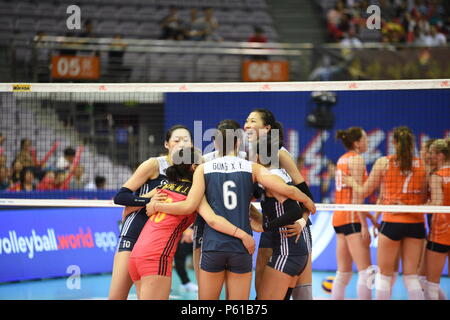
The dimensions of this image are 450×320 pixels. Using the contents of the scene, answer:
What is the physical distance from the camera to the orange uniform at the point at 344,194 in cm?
797

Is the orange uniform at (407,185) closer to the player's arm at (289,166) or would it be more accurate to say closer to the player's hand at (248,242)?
the player's arm at (289,166)

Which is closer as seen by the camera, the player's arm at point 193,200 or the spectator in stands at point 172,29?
the player's arm at point 193,200

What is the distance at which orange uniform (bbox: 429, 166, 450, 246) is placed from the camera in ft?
24.9

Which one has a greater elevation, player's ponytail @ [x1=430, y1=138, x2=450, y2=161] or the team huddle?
player's ponytail @ [x1=430, y1=138, x2=450, y2=161]

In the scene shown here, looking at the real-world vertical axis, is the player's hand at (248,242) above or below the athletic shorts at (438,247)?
above

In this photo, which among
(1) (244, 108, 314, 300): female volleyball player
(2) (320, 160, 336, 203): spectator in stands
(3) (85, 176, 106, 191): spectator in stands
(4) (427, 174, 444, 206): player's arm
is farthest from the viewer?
(2) (320, 160, 336, 203): spectator in stands

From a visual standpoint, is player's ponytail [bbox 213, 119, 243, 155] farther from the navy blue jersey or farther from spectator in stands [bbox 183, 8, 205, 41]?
spectator in stands [bbox 183, 8, 205, 41]

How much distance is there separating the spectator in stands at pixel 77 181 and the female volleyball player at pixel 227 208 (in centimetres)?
626

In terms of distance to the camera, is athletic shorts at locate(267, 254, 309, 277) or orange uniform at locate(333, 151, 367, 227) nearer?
athletic shorts at locate(267, 254, 309, 277)

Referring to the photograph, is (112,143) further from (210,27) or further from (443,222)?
(443,222)

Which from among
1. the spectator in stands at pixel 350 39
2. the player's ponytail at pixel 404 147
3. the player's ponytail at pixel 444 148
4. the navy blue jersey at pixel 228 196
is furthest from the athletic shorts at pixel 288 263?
the spectator in stands at pixel 350 39

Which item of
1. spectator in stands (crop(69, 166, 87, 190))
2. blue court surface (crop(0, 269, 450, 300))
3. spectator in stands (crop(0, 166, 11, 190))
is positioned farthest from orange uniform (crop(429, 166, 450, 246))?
spectator in stands (crop(0, 166, 11, 190))

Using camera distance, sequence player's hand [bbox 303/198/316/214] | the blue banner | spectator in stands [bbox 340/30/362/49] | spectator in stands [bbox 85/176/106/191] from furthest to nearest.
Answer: spectator in stands [bbox 340/30/362/49], spectator in stands [bbox 85/176/106/191], the blue banner, player's hand [bbox 303/198/316/214]

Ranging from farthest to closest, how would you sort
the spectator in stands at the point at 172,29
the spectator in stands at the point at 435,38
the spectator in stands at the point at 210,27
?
the spectator in stands at the point at 435,38
the spectator in stands at the point at 210,27
the spectator in stands at the point at 172,29
